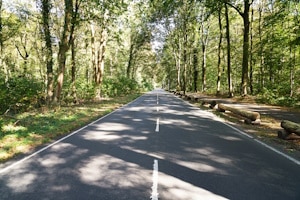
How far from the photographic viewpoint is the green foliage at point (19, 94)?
15.0m

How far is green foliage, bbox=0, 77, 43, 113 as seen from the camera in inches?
592

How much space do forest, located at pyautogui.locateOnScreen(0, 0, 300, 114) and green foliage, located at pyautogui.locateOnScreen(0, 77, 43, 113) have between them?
0.06m

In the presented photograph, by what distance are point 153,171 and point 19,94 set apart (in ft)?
44.5

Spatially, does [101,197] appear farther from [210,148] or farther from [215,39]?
[215,39]

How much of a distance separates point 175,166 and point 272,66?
28.5 metres

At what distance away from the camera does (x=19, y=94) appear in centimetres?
1602

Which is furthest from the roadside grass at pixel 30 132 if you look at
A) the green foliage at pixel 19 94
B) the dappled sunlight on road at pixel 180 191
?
the dappled sunlight on road at pixel 180 191

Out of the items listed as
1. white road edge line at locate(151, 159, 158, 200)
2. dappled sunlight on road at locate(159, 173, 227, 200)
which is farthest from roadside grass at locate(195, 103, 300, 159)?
white road edge line at locate(151, 159, 158, 200)

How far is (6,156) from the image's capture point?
684 cm

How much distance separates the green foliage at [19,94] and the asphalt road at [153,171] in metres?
8.49

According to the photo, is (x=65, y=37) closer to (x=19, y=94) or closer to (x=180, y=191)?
(x=19, y=94)

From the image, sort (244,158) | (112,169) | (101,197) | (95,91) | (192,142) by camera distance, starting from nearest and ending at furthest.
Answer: (101,197), (112,169), (244,158), (192,142), (95,91)

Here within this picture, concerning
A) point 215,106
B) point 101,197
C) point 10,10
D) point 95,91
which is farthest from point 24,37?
point 101,197

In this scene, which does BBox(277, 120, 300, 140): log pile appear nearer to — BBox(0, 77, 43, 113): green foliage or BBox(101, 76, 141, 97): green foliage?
BBox(0, 77, 43, 113): green foliage
